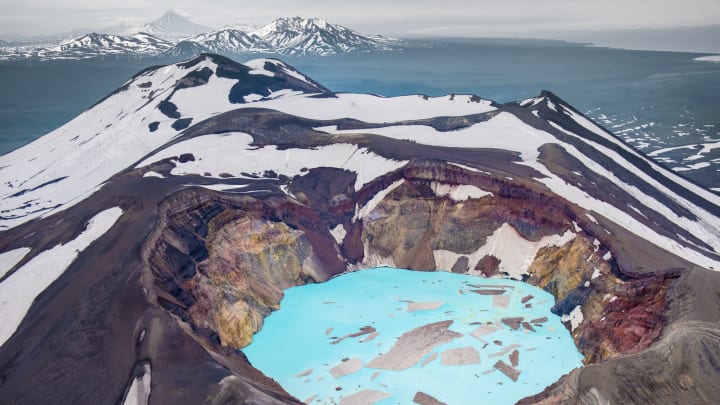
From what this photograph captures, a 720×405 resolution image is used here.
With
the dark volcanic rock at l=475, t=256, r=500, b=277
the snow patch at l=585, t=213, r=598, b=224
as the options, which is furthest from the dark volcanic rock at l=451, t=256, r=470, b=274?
the snow patch at l=585, t=213, r=598, b=224

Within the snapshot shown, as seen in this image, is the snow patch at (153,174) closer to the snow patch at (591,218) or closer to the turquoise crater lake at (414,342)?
the turquoise crater lake at (414,342)

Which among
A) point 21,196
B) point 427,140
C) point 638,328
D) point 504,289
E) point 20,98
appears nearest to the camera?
point 638,328

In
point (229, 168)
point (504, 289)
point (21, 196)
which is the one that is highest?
point (229, 168)

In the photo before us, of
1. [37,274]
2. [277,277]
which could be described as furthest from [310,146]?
[37,274]

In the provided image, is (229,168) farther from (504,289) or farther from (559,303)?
(559,303)

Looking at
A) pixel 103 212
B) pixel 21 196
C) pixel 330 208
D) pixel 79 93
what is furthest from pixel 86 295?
pixel 79 93
